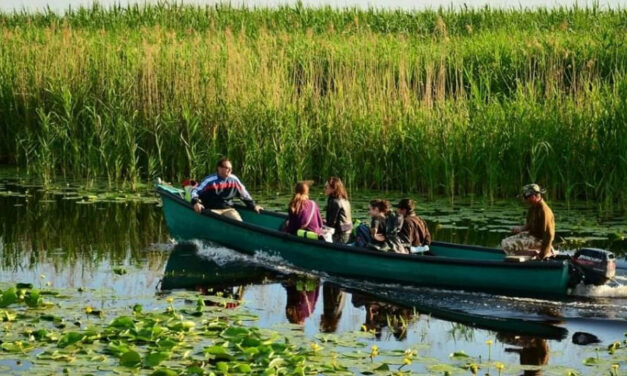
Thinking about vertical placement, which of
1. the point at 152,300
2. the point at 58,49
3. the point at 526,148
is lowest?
the point at 152,300

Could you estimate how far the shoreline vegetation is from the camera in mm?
17719

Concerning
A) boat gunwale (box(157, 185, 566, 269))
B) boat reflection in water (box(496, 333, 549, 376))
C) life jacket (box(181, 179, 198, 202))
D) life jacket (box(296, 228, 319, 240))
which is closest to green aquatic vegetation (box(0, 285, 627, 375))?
boat reflection in water (box(496, 333, 549, 376))

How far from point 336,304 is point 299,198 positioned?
2318 millimetres

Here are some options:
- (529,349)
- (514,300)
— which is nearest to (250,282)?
(514,300)

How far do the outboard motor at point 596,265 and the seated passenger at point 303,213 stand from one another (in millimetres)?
3223

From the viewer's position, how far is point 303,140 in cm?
1886

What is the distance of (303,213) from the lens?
1423 cm

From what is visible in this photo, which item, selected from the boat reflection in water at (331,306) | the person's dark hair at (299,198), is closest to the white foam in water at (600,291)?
the boat reflection in water at (331,306)

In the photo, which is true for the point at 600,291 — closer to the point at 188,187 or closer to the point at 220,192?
the point at 220,192

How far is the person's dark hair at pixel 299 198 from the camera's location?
46.4ft

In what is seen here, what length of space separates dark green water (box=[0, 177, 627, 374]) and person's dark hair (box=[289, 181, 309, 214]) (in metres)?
0.63

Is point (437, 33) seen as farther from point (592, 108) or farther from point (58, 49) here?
point (592, 108)

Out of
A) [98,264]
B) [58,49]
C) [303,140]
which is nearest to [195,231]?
[98,264]

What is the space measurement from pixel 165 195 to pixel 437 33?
53.4 ft
